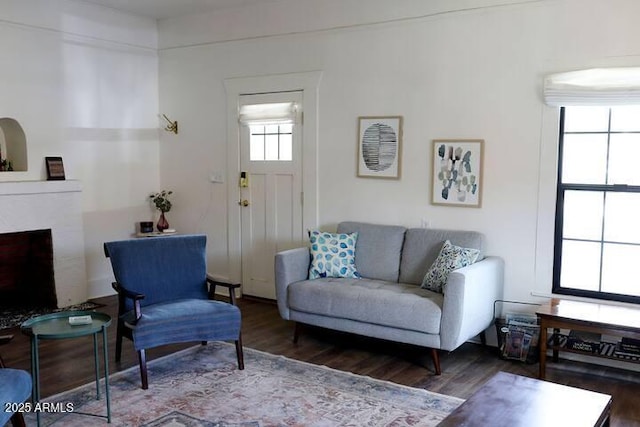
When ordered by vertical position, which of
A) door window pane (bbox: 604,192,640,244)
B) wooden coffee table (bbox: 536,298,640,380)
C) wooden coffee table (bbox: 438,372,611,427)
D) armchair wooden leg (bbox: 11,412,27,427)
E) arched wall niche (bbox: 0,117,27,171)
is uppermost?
arched wall niche (bbox: 0,117,27,171)

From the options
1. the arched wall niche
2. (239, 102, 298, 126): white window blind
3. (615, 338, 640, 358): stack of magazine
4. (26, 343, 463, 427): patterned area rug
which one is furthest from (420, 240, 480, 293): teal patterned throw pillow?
the arched wall niche

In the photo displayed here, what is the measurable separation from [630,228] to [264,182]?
3237mm

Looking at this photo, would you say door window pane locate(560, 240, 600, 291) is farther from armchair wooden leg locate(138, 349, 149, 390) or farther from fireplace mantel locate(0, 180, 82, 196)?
fireplace mantel locate(0, 180, 82, 196)

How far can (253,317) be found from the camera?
539cm

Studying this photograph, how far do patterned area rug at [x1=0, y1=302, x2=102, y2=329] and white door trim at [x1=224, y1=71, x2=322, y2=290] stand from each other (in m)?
1.45

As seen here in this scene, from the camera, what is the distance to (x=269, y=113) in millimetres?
5727

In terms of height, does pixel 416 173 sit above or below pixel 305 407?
above

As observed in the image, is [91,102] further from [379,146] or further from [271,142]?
[379,146]

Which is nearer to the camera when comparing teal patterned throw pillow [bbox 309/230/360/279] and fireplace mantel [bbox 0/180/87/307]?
teal patterned throw pillow [bbox 309/230/360/279]

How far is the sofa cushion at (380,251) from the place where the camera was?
15.6 feet

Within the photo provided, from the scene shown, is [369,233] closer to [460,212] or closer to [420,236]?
[420,236]

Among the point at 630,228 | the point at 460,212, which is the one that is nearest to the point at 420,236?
the point at 460,212

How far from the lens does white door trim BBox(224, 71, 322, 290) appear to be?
5461 mm

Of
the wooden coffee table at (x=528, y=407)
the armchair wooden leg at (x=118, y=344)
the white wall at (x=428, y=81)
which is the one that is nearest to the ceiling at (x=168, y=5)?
the white wall at (x=428, y=81)
